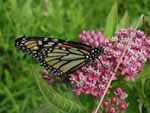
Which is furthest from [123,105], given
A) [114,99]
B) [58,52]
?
[58,52]

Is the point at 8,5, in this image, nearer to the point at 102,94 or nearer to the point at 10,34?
the point at 10,34

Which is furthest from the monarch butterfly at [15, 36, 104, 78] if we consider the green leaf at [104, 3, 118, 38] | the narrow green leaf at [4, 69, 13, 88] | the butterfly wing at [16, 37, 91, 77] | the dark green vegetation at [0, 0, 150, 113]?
the narrow green leaf at [4, 69, 13, 88]

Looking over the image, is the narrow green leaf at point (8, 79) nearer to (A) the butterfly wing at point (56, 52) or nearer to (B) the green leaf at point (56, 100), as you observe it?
(A) the butterfly wing at point (56, 52)

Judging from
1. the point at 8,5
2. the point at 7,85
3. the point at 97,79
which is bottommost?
the point at 7,85

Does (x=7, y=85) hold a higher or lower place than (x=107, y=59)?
lower

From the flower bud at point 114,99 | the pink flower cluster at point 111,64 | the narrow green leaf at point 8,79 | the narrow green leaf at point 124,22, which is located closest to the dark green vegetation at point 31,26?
the narrow green leaf at point 8,79

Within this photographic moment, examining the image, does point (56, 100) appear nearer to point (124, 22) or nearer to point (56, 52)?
point (56, 52)

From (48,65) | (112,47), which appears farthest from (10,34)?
(112,47)

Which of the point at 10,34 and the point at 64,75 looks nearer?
the point at 64,75

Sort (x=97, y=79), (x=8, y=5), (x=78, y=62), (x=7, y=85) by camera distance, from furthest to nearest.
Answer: (x=8, y=5)
(x=7, y=85)
(x=78, y=62)
(x=97, y=79)
